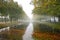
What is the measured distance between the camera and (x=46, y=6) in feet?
29.4

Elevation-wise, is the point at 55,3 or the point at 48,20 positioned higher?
the point at 55,3

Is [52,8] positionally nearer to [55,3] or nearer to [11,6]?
[55,3]

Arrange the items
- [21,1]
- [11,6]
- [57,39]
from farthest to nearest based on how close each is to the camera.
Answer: [11,6] < [21,1] < [57,39]

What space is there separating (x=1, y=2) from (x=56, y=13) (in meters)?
3.44

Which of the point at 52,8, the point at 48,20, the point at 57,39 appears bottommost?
the point at 57,39

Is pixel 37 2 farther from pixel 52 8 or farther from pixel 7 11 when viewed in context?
pixel 7 11

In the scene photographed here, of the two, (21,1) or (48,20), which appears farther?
(21,1)

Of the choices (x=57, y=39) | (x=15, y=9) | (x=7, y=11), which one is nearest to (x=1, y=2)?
(x=7, y=11)

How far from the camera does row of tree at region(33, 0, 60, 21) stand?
8795mm

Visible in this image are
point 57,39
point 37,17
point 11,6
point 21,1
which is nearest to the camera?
point 57,39

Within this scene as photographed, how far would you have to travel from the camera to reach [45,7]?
351 inches

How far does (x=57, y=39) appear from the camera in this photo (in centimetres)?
658

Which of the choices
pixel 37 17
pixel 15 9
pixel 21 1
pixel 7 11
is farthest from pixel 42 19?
pixel 15 9

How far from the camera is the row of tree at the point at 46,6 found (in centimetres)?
880
